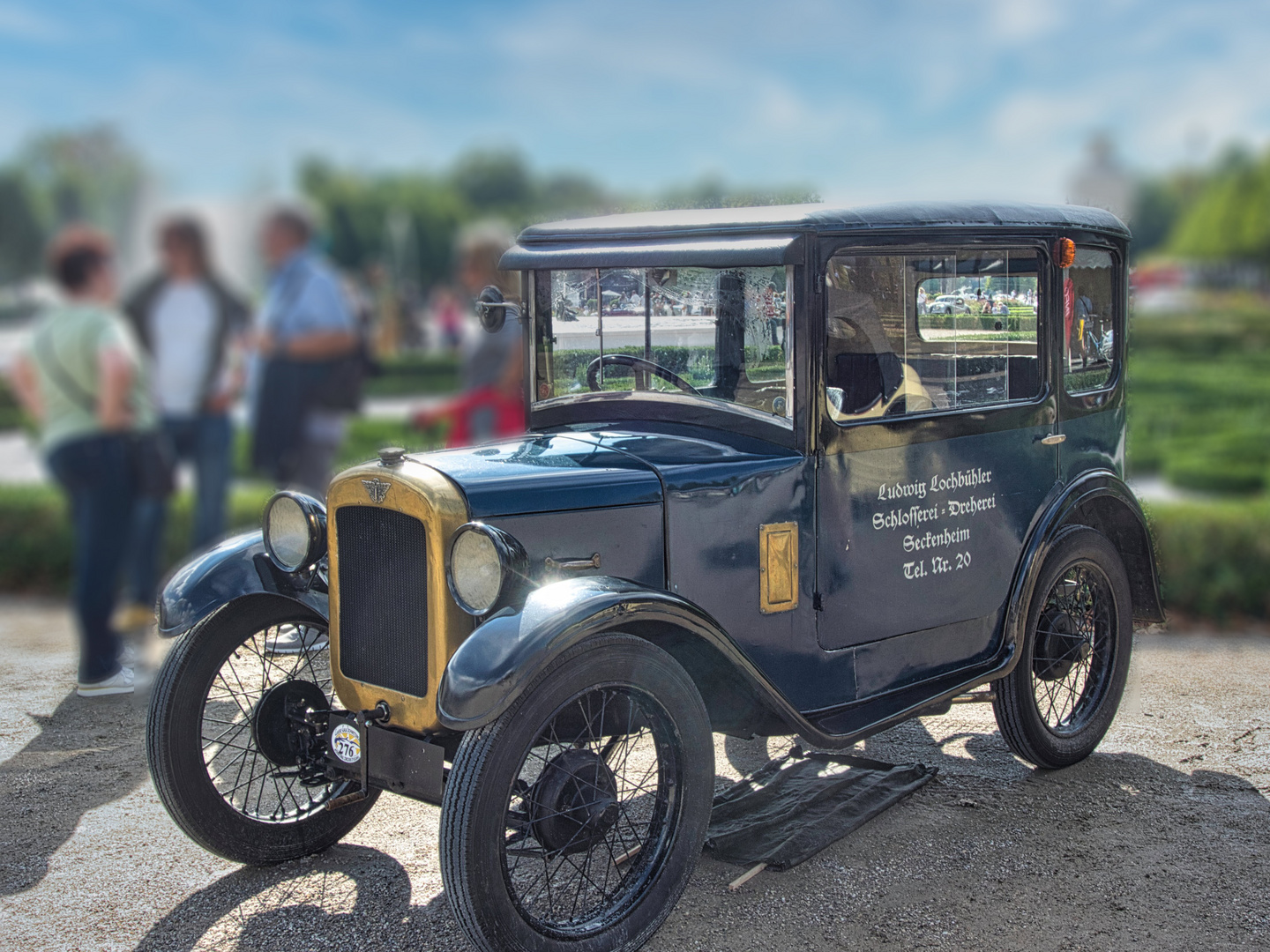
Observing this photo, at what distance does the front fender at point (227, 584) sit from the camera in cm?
360

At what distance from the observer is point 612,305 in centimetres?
399

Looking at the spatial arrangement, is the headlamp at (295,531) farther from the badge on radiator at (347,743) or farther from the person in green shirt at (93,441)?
the person in green shirt at (93,441)

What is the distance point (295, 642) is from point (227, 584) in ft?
1.18

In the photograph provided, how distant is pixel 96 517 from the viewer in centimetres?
530

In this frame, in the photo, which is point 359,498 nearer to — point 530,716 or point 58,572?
point 530,716

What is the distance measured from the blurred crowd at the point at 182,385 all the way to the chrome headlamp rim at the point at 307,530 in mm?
1529

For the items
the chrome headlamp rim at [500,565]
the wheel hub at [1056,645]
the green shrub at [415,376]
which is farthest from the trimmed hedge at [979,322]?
the green shrub at [415,376]

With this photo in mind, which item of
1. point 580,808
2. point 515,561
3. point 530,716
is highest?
point 515,561

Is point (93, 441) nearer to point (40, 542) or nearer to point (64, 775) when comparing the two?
point (64, 775)

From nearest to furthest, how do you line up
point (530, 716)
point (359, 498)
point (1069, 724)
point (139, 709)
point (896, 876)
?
point (530, 716)
point (359, 498)
point (896, 876)
point (1069, 724)
point (139, 709)

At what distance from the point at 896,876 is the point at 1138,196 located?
138m

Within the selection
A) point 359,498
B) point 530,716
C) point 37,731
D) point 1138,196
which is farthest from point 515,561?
point 1138,196

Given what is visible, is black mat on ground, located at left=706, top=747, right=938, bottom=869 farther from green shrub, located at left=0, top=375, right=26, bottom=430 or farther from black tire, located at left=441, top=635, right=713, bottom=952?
green shrub, located at left=0, top=375, right=26, bottom=430

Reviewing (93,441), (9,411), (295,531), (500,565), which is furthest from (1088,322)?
(9,411)
